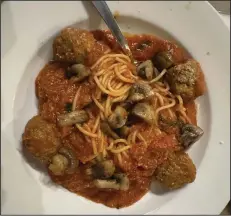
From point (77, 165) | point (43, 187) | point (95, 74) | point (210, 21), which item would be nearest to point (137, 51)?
point (95, 74)

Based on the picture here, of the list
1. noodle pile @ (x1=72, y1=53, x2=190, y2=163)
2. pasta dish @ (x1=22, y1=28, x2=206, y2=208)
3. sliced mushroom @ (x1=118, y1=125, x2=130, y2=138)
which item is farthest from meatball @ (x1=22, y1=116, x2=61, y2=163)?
sliced mushroom @ (x1=118, y1=125, x2=130, y2=138)

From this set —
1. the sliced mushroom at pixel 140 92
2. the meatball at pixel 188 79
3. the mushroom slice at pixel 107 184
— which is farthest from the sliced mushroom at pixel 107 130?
the meatball at pixel 188 79

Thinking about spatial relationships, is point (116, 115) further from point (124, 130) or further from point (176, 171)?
point (176, 171)

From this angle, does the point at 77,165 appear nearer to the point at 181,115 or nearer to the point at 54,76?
the point at 54,76

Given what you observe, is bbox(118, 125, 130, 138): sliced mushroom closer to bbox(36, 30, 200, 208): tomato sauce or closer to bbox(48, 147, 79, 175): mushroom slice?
bbox(36, 30, 200, 208): tomato sauce

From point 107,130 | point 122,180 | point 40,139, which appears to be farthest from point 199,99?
point 40,139
